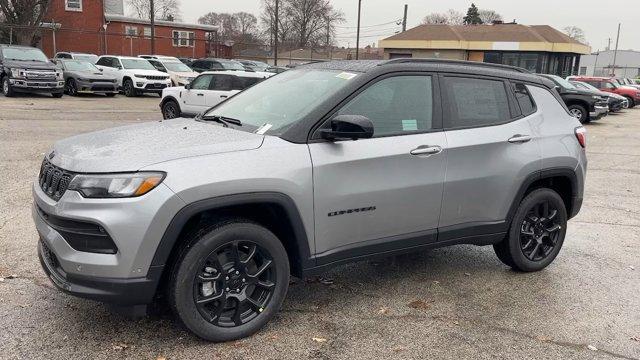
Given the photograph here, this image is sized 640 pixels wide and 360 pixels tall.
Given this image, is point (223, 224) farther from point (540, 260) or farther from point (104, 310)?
point (540, 260)

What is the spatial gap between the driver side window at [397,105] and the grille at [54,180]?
173cm

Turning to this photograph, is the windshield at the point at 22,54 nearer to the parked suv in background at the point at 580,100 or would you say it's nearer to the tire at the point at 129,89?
the tire at the point at 129,89

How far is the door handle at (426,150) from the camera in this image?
385 cm

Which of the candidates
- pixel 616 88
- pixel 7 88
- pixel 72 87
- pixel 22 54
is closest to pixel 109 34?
pixel 72 87

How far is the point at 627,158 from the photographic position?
12.2 meters

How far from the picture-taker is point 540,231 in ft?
15.7

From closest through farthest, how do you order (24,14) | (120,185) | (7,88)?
1. (120,185)
2. (7,88)
3. (24,14)

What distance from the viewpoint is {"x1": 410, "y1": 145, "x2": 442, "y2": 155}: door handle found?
3.85m

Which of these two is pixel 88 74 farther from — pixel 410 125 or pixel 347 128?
pixel 347 128

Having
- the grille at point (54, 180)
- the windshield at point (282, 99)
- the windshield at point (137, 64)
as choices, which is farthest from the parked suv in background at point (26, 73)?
the grille at point (54, 180)

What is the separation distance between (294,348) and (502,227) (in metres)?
2.08

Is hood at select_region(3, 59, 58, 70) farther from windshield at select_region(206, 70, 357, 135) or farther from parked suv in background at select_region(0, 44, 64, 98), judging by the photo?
windshield at select_region(206, 70, 357, 135)

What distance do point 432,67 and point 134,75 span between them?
832 inches

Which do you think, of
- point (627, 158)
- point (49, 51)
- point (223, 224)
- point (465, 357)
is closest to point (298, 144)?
point (223, 224)
